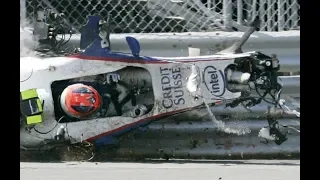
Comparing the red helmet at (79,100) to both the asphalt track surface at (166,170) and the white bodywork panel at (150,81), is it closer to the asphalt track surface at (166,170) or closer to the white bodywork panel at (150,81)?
the white bodywork panel at (150,81)

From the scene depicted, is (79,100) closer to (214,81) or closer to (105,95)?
(105,95)

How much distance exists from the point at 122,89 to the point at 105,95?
0.50 ft

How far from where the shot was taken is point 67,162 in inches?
221

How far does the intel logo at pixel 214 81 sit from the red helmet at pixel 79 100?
92 centimetres

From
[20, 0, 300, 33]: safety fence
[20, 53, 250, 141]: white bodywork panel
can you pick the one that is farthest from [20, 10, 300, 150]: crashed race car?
[20, 0, 300, 33]: safety fence

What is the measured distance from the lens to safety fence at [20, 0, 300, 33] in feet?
18.9

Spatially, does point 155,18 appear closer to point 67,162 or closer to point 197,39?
point 197,39

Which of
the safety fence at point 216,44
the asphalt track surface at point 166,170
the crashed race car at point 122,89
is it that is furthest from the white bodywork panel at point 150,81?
the asphalt track surface at point 166,170

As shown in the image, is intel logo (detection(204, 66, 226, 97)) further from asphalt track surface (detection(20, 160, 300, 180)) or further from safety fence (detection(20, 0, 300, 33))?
asphalt track surface (detection(20, 160, 300, 180))

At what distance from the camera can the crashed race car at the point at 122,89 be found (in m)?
5.52

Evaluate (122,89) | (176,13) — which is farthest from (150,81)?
(176,13)

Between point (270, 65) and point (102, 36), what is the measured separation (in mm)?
1466
